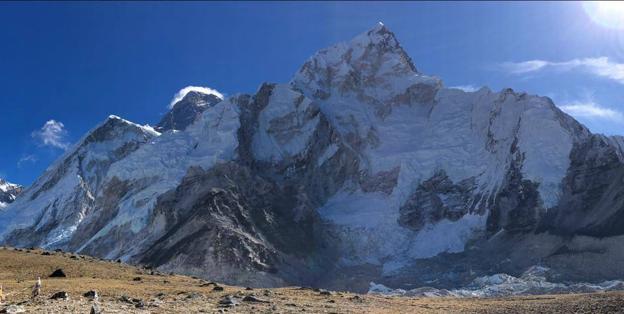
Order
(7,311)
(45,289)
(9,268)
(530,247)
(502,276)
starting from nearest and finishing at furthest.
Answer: (7,311) < (45,289) < (9,268) < (502,276) < (530,247)

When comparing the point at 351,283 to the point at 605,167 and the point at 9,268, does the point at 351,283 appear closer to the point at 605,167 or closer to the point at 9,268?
the point at 605,167

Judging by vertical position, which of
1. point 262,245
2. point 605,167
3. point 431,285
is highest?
point 605,167

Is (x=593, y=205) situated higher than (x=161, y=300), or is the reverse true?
(x=593, y=205)

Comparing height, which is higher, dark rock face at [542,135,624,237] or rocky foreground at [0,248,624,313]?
dark rock face at [542,135,624,237]

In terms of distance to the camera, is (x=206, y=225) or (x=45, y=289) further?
(x=206, y=225)

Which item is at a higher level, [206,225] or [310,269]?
[206,225]

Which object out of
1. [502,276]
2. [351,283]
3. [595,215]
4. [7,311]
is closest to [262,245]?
[351,283]

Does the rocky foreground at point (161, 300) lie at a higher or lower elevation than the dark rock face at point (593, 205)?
lower

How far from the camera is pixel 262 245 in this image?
19588cm

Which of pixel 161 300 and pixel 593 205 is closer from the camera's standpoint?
pixel 161 300

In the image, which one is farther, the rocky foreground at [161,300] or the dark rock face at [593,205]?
the dark rock face at [593,205]

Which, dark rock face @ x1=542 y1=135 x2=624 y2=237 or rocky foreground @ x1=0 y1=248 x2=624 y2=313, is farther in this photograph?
dark rock face @ x1=542 y1=135 x2=624 y2=237

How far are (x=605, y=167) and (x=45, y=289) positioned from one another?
180m

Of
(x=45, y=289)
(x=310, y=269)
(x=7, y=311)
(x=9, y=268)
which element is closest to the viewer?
(x=7, y=311)
